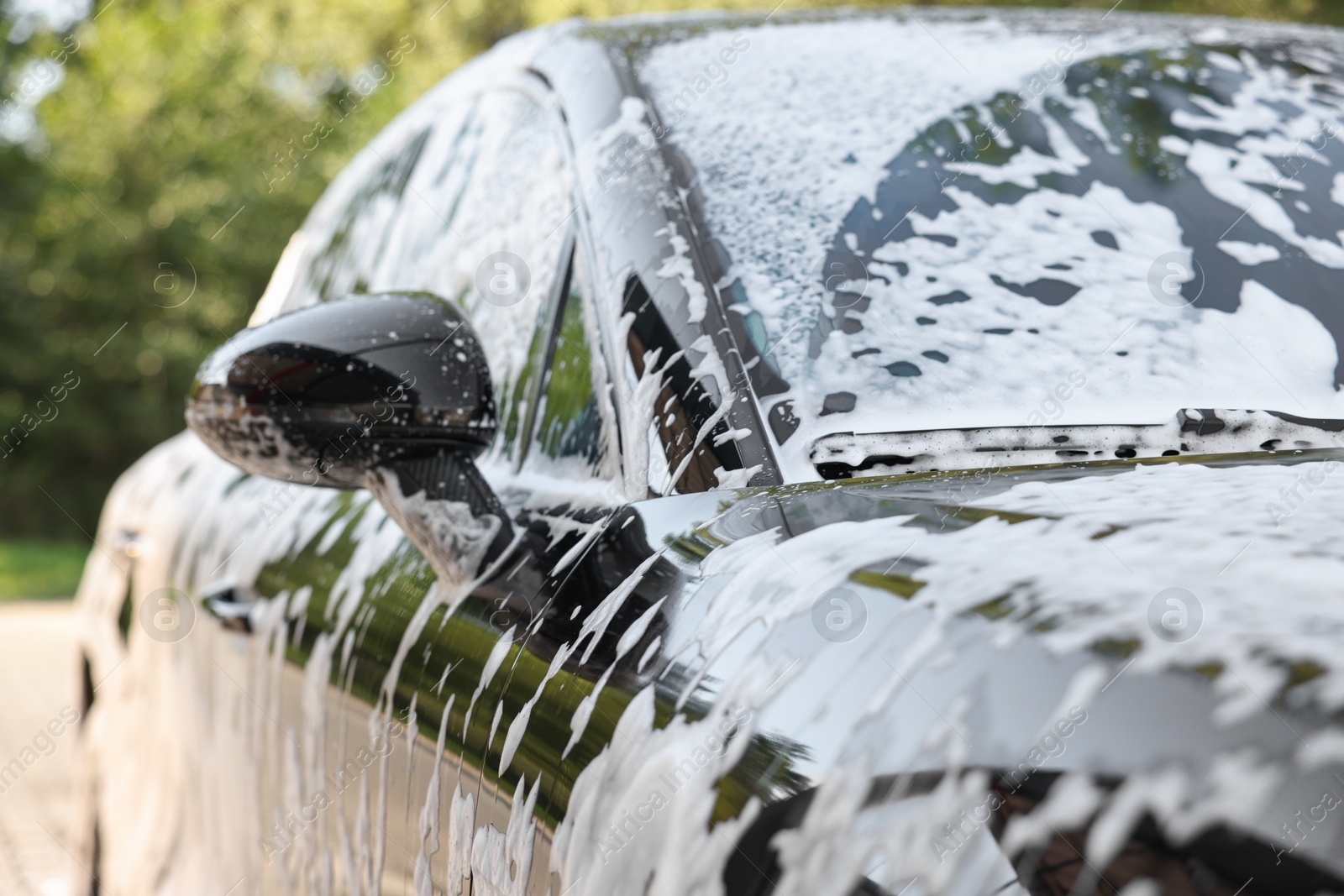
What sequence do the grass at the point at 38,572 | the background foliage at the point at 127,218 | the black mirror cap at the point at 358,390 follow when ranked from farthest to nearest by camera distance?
the background foliage at the point at 127,218 → the grass at the point at 38,572 → the black mirror cap at the point at 358,390

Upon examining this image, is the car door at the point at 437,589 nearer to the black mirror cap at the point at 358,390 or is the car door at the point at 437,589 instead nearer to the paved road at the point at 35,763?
the black mirror cap at the point at 358,390

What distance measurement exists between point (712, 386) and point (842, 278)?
0.66ft

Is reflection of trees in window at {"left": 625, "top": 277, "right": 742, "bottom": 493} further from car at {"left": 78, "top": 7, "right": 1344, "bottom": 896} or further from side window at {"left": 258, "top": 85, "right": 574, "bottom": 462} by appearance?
side window at {"left": 258, "top": 85, "right": 574, "bottom": 462}

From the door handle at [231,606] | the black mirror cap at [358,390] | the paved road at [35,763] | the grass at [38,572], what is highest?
the black mirror cap at [358,390]

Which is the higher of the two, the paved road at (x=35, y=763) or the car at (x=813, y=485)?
the car at (x=813, y=485)

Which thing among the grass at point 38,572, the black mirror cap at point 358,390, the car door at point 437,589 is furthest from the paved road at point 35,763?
the grass at point 38,572

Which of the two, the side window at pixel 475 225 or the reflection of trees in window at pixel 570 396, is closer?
the reflection of trees in window at pixel 570 396

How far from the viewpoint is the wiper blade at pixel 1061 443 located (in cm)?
→ 114

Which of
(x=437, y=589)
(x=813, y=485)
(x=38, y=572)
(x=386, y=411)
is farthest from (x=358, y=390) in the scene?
(x=38, y=572)

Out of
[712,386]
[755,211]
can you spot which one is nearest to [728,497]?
[712,386]

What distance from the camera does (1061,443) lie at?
1170 mm

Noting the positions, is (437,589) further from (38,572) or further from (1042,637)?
(38,572)

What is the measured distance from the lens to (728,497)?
1.09 meters

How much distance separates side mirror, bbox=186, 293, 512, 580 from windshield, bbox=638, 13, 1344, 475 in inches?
11.2
